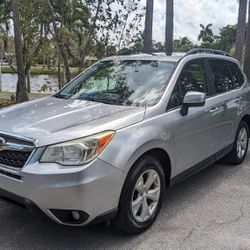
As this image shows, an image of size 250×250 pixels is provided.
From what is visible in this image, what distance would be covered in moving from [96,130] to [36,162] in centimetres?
57

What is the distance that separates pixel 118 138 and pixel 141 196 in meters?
0.69

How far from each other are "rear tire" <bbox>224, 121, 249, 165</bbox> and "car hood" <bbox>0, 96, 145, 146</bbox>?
254 cm

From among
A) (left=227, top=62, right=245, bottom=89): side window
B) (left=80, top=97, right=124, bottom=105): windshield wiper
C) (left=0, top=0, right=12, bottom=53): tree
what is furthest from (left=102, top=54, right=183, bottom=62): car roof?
(left=0, top=0, right=12, bottom=53): tree

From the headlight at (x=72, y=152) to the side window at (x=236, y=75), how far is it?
3320 mm

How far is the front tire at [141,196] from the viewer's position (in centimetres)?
359

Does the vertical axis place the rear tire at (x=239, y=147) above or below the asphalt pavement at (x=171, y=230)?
above

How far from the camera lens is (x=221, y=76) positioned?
559 centimetres

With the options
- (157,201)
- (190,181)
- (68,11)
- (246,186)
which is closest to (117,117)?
(157,201)

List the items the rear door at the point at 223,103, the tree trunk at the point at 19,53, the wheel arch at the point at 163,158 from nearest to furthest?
1. the wheel arch at the point at 163,158
2. the rear door at the point at 223,103
3. the tree trunk at the point at 19,53

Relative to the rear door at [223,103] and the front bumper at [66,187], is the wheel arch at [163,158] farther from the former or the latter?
the rear door at [223,103]

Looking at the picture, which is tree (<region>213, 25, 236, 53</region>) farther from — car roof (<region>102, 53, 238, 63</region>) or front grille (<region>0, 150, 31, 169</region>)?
front grille (<region>0, 150, 31, 169</region>)

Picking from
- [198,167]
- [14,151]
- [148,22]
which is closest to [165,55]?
[198,167]

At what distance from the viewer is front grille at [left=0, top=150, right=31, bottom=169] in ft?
11.0

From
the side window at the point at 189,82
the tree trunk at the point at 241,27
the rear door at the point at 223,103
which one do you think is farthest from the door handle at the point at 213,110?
the tree trunk at the point at 241,27
